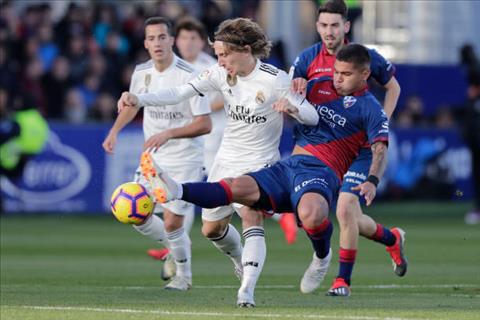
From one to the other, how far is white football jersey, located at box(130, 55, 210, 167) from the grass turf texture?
108 cm

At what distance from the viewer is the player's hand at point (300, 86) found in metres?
9.95

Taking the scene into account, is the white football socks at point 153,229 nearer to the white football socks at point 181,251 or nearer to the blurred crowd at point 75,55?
the white football socks at point 181,251

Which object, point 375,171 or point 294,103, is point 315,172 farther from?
point 294,103

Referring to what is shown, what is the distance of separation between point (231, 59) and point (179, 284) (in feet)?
7.05

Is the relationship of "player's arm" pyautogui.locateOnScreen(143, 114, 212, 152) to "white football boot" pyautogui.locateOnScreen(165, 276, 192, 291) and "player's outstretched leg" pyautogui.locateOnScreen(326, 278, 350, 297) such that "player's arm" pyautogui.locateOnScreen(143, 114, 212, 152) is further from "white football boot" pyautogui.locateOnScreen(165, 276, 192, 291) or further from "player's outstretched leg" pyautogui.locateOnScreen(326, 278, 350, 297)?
"player's outstretched leg" pyautogui.locateOnScreen(326, 278, 350, 297)

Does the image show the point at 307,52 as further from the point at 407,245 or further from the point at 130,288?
the point at 407,245

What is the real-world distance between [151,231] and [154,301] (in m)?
2.29

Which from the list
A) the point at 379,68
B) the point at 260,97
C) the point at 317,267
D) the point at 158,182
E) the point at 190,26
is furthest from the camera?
the point at 190,26

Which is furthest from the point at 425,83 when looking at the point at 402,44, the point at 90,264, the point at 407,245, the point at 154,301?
the point at 154,301

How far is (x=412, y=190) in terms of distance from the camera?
922 inches

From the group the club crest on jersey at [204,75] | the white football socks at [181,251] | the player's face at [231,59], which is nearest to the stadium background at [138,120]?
the white football socks at [181,251]

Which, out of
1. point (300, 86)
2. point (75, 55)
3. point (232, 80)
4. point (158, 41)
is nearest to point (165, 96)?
point (232, 80)

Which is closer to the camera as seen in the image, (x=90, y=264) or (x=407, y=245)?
(x=90, y=264)

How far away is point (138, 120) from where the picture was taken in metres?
21.2
